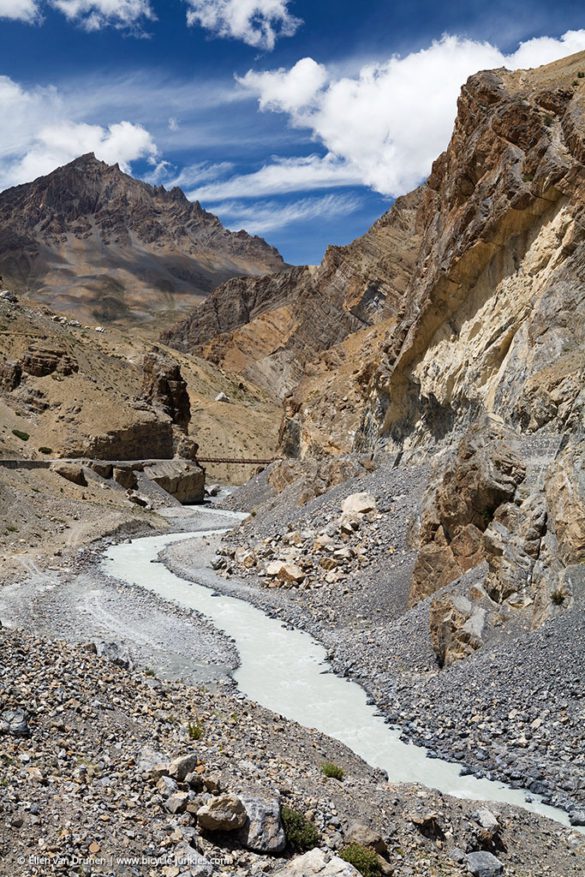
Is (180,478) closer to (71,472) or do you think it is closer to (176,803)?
(71,472)

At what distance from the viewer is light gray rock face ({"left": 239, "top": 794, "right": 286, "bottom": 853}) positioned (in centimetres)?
942

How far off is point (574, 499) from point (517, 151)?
75.9 ft

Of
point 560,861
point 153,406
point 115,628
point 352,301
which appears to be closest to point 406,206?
point 352,301

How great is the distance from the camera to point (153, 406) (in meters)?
77.2

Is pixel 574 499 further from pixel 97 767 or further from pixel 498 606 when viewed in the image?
pixel 97 767

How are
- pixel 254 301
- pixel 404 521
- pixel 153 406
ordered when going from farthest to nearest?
pixel 254 301, pixel 153 406, pixel 404 521

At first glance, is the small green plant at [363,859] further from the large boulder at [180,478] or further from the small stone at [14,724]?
the large boulder at [180,478]

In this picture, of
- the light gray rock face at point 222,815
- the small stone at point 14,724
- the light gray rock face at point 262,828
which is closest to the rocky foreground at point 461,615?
the light gray rock face at point 262,828

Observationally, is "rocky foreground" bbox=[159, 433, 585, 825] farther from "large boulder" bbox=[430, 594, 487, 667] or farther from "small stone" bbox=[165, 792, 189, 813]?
"small stone" bbox=[165, 792, 189, 813]

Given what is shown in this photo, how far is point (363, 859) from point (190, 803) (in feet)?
7.33

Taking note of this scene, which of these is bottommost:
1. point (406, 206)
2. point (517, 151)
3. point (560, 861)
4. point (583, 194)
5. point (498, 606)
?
point (560, 861)

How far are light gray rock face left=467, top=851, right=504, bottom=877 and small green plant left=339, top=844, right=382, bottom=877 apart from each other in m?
1.49

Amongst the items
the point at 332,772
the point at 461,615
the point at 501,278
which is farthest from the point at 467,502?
the point at 501,278

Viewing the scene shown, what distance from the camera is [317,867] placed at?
29.2ft
